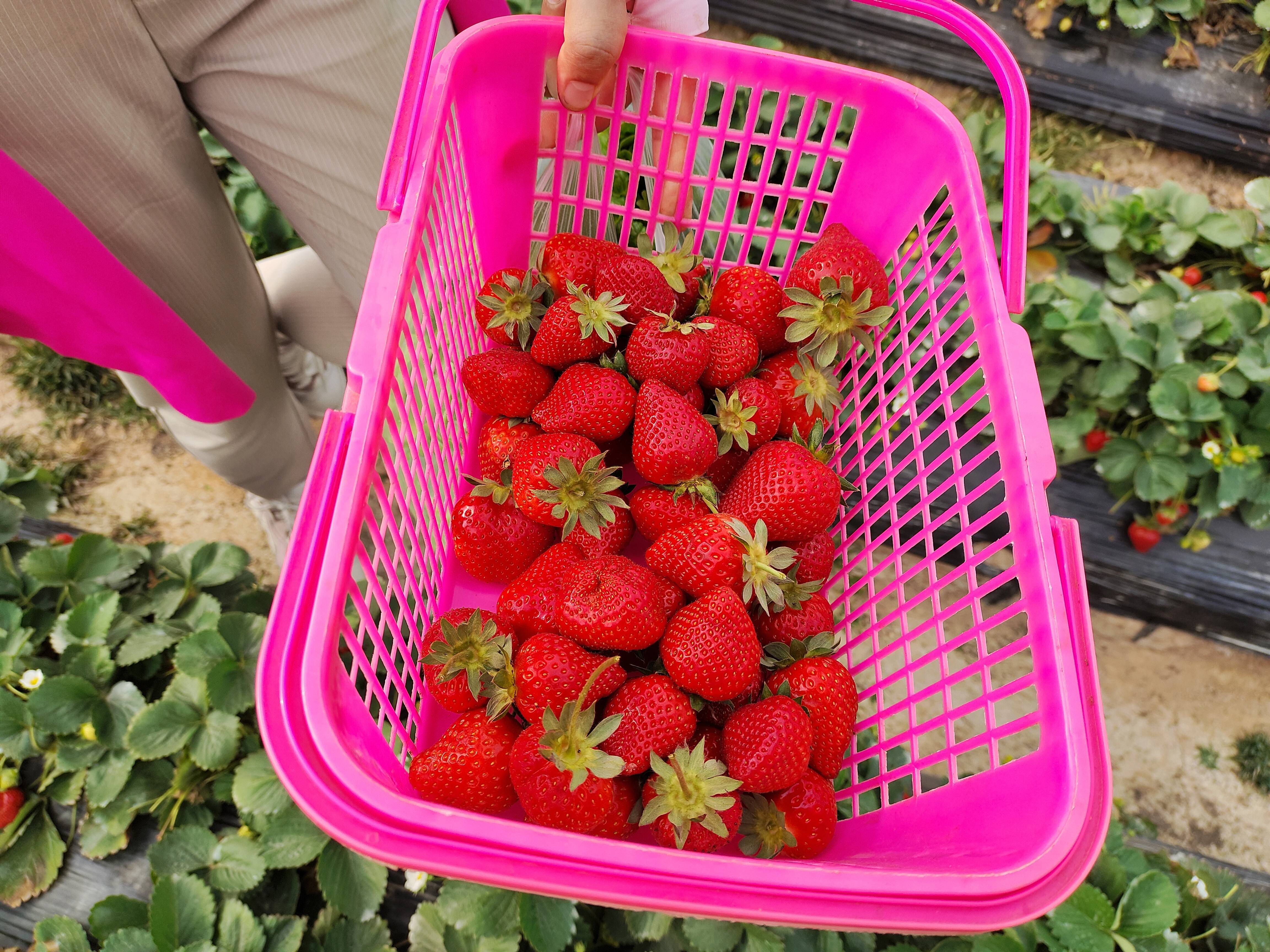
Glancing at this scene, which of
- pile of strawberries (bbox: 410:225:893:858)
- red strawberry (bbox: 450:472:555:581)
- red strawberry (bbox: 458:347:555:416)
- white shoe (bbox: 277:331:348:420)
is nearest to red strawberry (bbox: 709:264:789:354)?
pile of strawberries (bbox: 410:225:893:858)

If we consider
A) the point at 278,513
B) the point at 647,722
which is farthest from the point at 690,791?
the point at 278,513

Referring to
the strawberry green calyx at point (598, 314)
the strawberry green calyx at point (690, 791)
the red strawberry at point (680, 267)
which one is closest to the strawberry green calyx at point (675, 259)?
the red strawberry at point (680, 267)

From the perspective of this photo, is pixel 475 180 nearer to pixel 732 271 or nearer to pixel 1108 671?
pixel 732 271

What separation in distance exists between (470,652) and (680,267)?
0.53 m

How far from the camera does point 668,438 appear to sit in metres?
0.85

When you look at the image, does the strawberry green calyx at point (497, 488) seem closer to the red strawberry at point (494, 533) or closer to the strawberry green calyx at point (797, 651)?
the red strawberry at point (494, 533)

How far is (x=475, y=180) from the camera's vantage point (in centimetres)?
100

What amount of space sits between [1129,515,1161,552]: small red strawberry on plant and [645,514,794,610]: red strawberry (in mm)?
1262

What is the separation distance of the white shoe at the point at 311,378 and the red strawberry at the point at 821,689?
3.68ft

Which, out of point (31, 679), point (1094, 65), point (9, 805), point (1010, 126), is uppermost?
point (1010, 126)

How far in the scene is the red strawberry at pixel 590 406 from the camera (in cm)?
88

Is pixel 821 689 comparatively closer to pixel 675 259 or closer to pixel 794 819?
pixel 794 819

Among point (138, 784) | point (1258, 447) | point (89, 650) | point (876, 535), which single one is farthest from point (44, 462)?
point (1258, 447)

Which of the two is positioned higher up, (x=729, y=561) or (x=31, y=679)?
(x=729, y=561)
